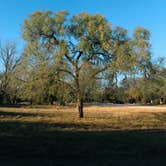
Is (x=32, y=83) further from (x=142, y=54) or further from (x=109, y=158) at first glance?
(x=109, y=158)

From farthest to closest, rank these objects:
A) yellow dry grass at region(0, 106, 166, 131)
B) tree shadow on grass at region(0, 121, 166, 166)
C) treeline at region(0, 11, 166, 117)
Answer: treeline at region(0, 11, 166, 117) < yellow dry grass at region(0, 106, 166, 131) < tree shadow on grass at region(0, 121, 166, 166)

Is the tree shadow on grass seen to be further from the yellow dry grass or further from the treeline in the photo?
the treeline

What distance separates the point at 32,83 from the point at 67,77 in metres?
3.13

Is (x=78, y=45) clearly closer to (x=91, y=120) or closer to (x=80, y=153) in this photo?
(x=91, y=120)

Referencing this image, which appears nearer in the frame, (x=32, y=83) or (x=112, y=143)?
(x=112, y=143)

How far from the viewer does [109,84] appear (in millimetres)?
34250

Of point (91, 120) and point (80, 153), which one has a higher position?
point (91, 120)

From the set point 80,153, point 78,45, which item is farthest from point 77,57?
point 80,153

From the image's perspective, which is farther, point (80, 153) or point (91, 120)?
point (91, 120)

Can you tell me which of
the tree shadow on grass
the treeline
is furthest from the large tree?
the tree shadow on grass

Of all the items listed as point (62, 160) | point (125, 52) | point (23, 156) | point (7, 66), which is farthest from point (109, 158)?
point (7, 66)

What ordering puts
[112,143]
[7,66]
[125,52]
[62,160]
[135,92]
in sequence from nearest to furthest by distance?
[62,160] < [112,143] < [125,52] < [135,92] < [7,66]

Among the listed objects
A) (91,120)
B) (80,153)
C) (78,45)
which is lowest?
(80,153)

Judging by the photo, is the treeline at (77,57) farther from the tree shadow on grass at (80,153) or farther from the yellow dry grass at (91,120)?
the tree shadow on grass at (80,153)
